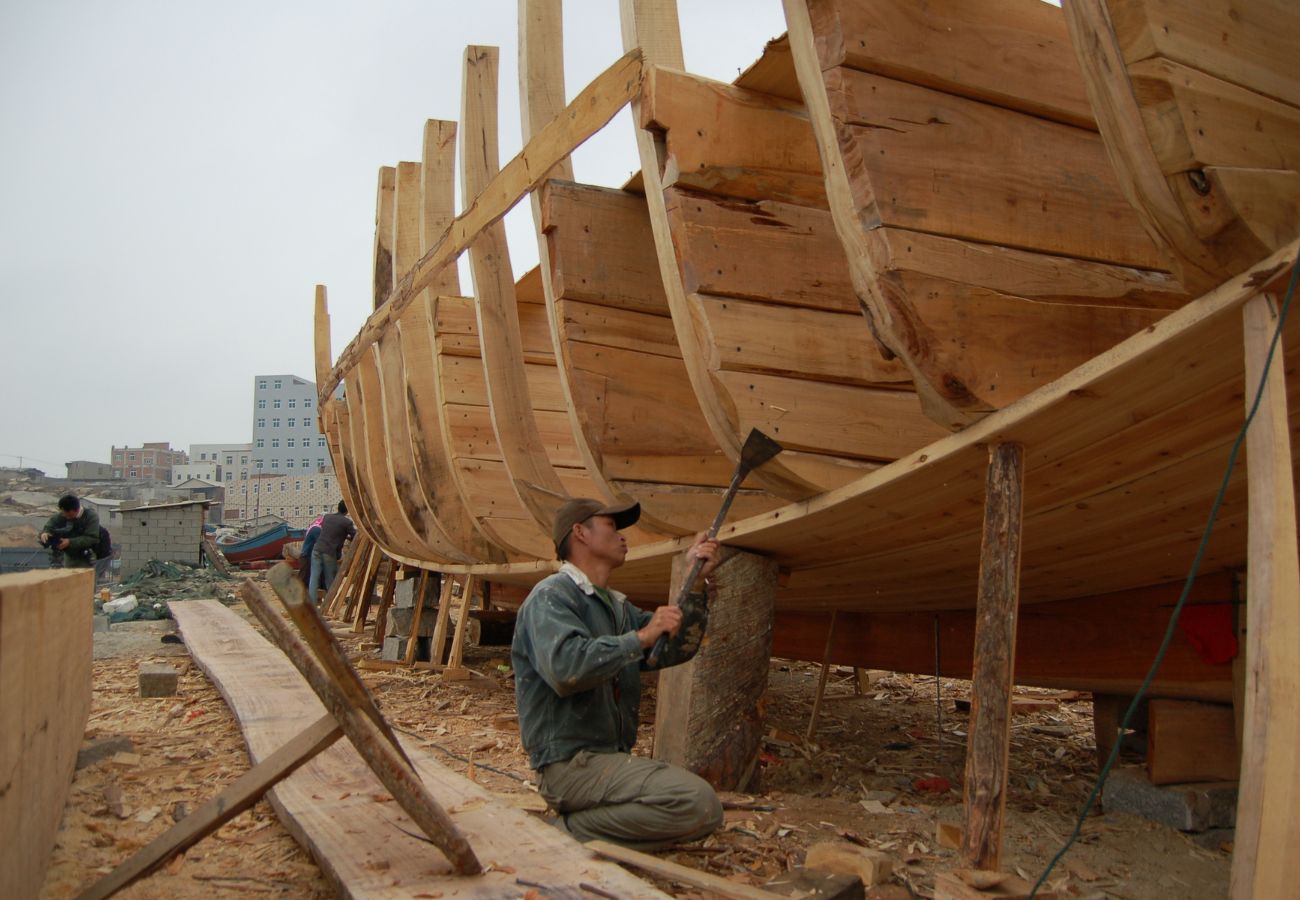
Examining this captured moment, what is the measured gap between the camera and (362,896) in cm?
220

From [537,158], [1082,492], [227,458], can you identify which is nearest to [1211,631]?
[1082,492]

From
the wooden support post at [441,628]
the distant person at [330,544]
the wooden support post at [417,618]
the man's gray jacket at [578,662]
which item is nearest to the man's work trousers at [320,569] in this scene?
the distant person at [330,544]

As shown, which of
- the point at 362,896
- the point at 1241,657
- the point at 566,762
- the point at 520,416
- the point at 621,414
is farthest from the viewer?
the point at 520,416

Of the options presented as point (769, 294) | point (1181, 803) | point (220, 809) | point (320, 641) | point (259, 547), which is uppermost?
point (769, 294)

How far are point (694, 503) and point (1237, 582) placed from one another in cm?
192

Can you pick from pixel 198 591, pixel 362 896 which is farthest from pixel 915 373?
pixel 198 591

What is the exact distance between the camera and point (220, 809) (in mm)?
2256

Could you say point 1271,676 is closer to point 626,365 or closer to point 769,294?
point 769,294

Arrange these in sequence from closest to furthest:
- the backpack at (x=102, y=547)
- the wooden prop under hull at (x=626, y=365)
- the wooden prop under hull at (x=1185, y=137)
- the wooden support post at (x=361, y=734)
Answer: the wooden prop under hull at (x=1185, y=137) → the wooden support post at (x=361, y=734) → the wooden prop under hull at (x=626, y=365) → the backpack at (x=102, y=547)

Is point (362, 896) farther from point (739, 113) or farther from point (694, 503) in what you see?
point (739, 113)

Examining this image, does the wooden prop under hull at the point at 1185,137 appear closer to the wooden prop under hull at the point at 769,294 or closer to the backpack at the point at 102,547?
the wooden prop under hull at the point at 769,294

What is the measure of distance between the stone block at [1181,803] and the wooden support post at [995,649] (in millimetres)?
1276

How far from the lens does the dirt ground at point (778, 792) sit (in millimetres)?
2801

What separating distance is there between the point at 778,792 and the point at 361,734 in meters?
2.21
